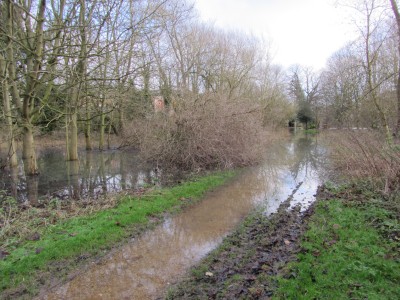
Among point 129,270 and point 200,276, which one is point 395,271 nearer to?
point 200,276

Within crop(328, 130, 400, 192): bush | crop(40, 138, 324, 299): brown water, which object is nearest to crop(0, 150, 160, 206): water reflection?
crop(40, 138, 324, 299): brown water

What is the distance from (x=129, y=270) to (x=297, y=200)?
20.2ft

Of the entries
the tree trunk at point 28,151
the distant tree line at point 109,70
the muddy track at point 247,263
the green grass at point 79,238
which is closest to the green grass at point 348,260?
the muddy track at point 247,263

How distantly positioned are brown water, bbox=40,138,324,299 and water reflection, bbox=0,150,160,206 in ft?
13.2

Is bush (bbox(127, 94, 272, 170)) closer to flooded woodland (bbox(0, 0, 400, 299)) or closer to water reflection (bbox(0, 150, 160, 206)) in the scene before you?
flooded woodland (bbox(0, 0, 400, 299))

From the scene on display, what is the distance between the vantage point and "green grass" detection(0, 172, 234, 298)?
4652mm

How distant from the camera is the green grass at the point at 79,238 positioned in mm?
4652

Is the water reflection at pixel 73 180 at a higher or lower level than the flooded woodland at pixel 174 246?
higher

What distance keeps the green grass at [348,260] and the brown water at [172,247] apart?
190 centimetres

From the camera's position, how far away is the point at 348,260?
4.28m

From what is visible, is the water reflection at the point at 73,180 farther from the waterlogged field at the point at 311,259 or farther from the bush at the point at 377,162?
the bush at the point at 377,162

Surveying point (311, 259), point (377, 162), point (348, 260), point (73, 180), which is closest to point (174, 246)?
point (311, 259)

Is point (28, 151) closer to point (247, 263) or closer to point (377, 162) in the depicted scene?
point (247, 263)

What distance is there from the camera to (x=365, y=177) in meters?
8.98
